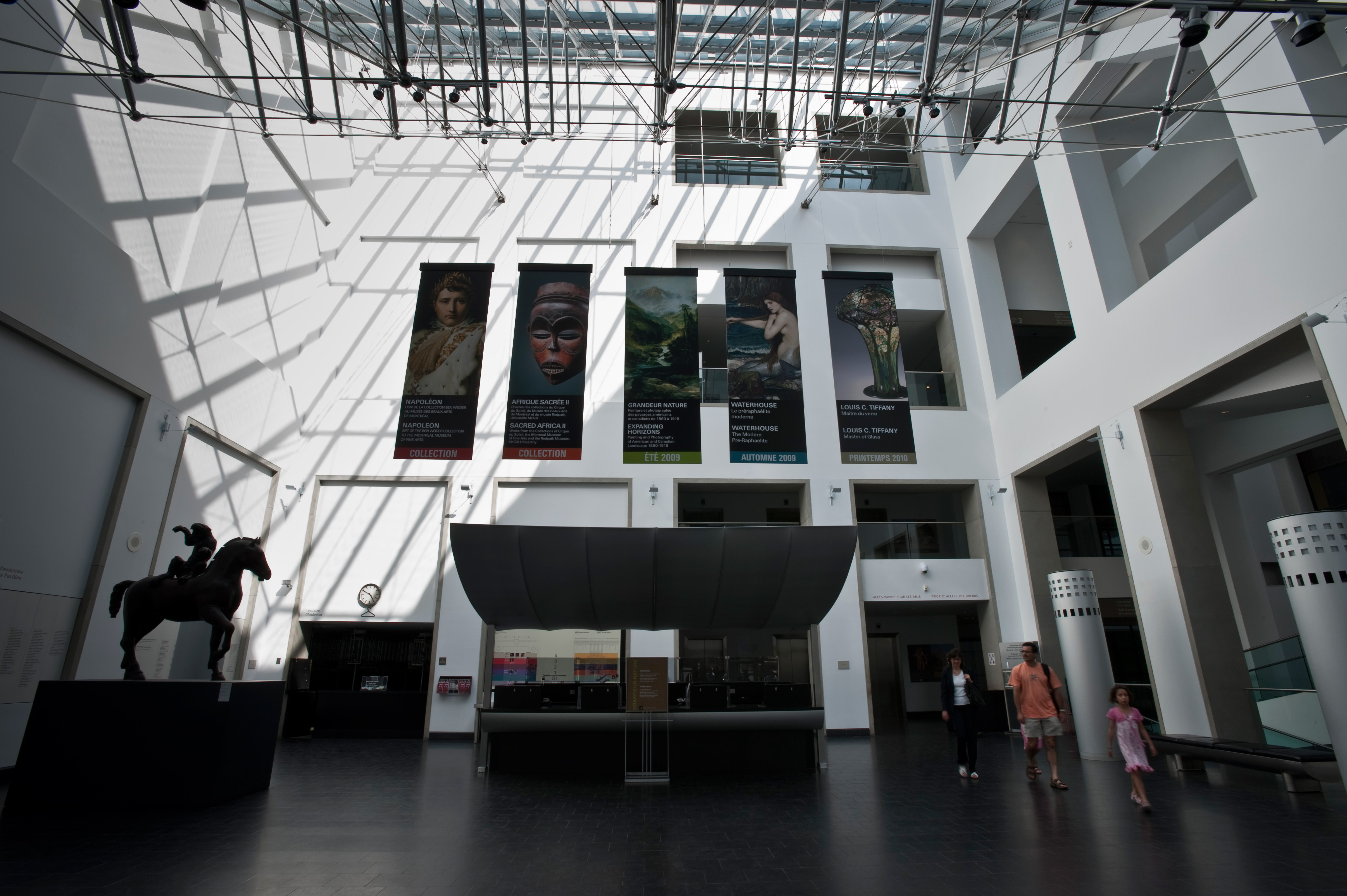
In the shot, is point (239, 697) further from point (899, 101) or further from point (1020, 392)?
point (1020, 392)

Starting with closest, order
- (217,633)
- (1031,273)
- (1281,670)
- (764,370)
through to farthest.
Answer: (217,633)
(1281,670)
(764,370)
(1031,273)

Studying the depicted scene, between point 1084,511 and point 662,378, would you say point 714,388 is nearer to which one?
point 662,378

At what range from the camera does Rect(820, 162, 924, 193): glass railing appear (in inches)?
691

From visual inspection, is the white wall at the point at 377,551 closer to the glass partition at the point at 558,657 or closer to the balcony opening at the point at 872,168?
the glass partition at the point at 558,657

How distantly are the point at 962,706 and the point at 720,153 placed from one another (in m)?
16.1

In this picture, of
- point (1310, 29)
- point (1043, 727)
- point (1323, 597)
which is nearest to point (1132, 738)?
point (1043, 727)

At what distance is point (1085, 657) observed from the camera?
34.8ft

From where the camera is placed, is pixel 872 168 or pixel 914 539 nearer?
pixel 914 539

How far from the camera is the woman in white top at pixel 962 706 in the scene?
781 cm

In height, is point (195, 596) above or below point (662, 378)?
below

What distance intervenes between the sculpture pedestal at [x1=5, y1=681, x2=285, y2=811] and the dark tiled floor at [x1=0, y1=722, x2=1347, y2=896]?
0.28 metres

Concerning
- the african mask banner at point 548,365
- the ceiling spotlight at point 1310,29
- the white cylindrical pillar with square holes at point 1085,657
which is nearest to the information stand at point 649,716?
the african mask banner at point 548,365

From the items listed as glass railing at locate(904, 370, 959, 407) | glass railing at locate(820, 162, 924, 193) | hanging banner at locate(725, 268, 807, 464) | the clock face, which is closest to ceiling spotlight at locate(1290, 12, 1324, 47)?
hanging banner at locate(725, 268, 807, 464)

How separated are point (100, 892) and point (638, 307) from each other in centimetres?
872
